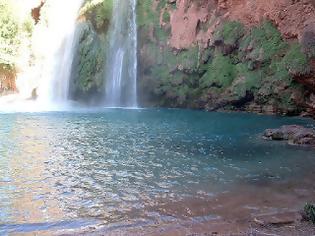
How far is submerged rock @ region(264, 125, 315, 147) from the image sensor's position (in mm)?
17291

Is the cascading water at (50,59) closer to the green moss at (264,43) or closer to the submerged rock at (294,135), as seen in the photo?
the green moss at (264,43)

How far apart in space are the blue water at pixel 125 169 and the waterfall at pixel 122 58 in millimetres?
11991

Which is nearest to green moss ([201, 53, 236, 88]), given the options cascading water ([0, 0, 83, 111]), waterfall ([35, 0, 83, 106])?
cascading water ([0, 0, 83, 111])

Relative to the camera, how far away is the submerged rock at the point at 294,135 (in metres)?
17.3

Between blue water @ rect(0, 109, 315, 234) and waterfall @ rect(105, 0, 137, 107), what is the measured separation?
1199 cm

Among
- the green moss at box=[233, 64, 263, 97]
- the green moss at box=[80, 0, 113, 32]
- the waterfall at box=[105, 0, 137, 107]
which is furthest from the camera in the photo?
the green moss at box=[80, 0, 113, 32]

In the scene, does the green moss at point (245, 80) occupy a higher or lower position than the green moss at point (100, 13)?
lower

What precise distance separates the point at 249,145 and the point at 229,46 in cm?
1543

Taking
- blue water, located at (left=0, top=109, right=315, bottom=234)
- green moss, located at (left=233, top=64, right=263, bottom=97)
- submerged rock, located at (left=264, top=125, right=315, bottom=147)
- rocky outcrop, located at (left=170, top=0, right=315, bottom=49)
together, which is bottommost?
blue water, located at (left=0, top=109, right=315, bottom=234)

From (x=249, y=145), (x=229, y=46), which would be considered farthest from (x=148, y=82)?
(x=249, y=145)

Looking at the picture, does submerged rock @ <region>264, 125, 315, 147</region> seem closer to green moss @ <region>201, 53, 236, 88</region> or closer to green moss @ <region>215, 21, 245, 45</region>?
green moss @ <region>201, 53, 236, 88</region>

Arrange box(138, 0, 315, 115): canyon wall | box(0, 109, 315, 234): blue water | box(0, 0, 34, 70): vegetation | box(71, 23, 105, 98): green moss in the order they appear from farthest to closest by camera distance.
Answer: box(0, 0, 34, 70): vegetation < box(71, 23, 105, 98): green moss < box(138, 0, 315, 115): canyon wall < box(0, 109, 315, 234): blue water

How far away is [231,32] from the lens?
31.1m

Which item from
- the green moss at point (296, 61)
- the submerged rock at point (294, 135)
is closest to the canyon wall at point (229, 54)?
the green moss at point (296, 61)
